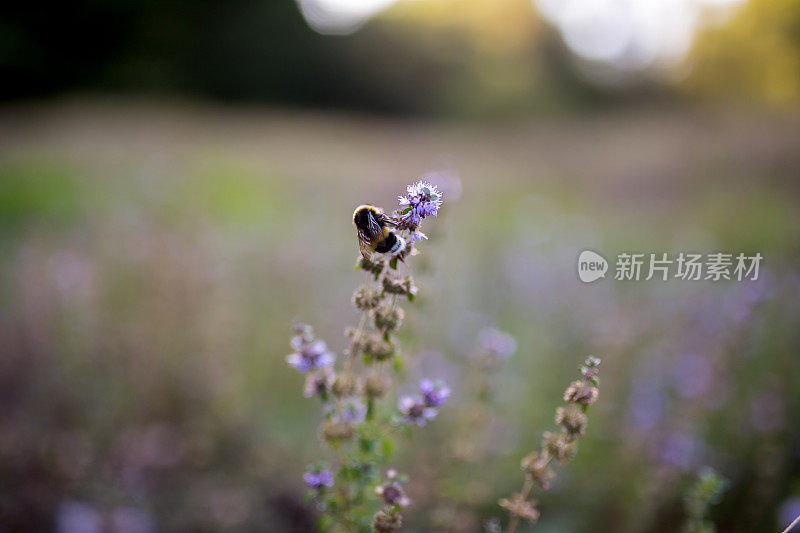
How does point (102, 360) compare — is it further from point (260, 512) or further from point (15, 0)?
point (15, 0)

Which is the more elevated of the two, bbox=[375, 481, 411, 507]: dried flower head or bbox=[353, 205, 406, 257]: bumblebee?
bbox=[353, 205, 406, 257]: bumblebee

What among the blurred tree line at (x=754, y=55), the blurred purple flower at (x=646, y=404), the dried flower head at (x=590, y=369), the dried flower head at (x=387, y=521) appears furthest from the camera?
the blurred tree line at (x=754, y=55)

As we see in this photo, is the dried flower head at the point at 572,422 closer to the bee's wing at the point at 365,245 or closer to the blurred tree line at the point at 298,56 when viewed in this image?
the bee's wing at the point at 365,245

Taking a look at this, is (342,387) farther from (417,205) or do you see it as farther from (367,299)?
(417,205)

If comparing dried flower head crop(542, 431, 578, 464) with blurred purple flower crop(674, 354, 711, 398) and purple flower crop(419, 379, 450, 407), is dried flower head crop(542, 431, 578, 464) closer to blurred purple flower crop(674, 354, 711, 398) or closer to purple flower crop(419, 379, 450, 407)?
purple flower crop(419, 379, 450, 407)

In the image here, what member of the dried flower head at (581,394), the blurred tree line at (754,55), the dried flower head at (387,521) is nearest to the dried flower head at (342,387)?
the dried flower head at (387,521)

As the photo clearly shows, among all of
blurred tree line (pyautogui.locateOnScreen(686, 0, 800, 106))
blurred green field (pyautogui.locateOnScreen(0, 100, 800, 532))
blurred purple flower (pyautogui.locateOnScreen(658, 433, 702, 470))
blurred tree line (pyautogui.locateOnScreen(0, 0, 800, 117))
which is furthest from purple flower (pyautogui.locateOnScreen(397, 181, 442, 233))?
blurred tree line (pyautogui.locateOnScreen(0, 0, 800, 117))
